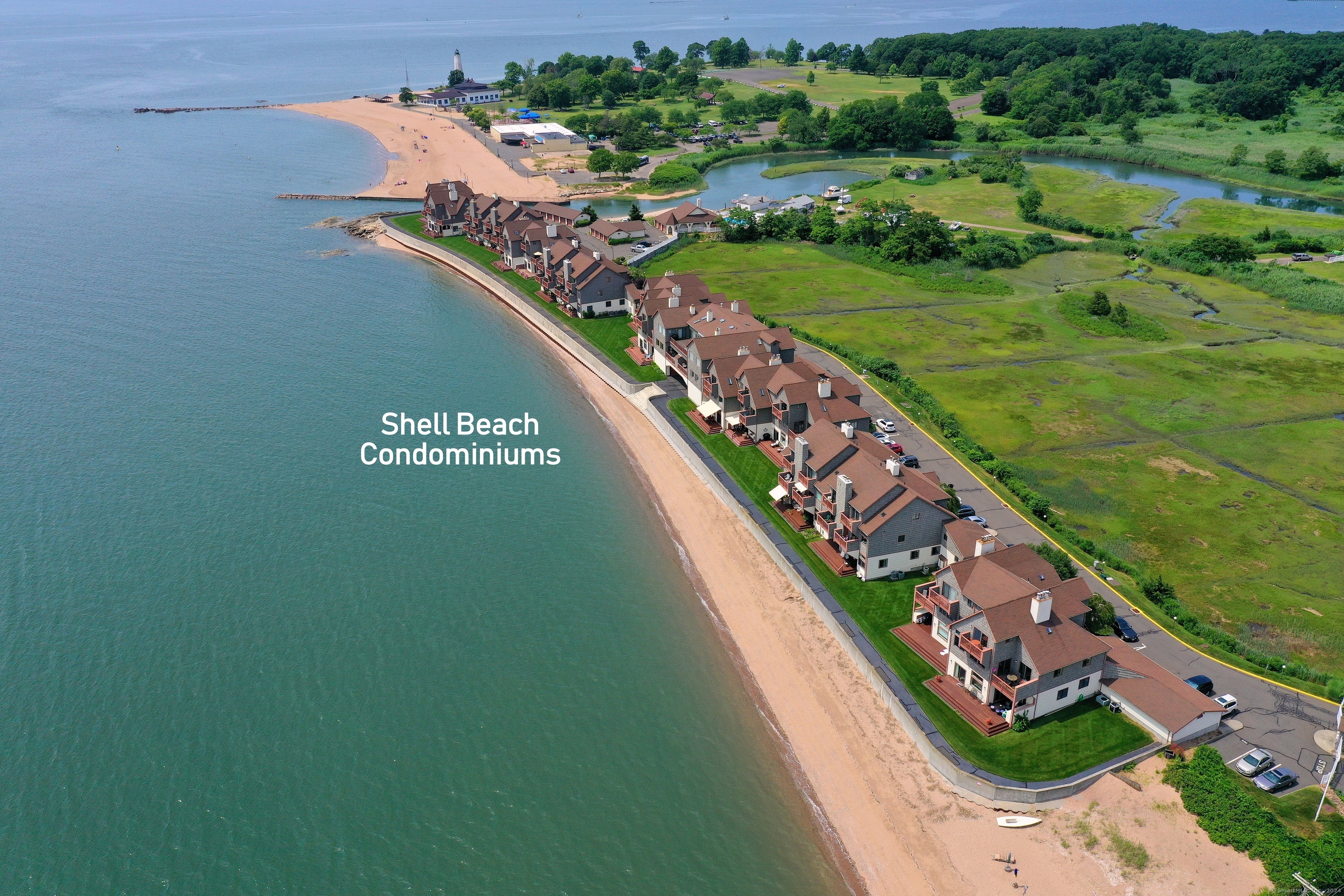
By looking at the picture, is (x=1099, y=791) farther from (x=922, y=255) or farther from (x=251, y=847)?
(x=922, y=255)

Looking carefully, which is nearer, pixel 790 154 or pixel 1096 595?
pixel 1096 595

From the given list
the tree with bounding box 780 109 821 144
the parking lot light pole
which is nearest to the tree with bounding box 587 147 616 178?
the tree with bounding box 780 109 821 144

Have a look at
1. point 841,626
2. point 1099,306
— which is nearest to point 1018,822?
point 841,626

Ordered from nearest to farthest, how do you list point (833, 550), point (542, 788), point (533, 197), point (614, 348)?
point (542, 788)
point (833, 550)
point (614, 348)
point (533, 197)

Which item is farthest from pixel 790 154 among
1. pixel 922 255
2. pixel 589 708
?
pixel 589 708

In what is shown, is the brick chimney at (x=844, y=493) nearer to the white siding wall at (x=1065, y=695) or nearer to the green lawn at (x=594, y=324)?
the white siding wall at (x=1065, y=695)

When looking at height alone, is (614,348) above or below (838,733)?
above

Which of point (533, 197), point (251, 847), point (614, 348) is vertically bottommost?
point (251, 847)

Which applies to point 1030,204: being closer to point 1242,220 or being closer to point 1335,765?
point 1242,220
